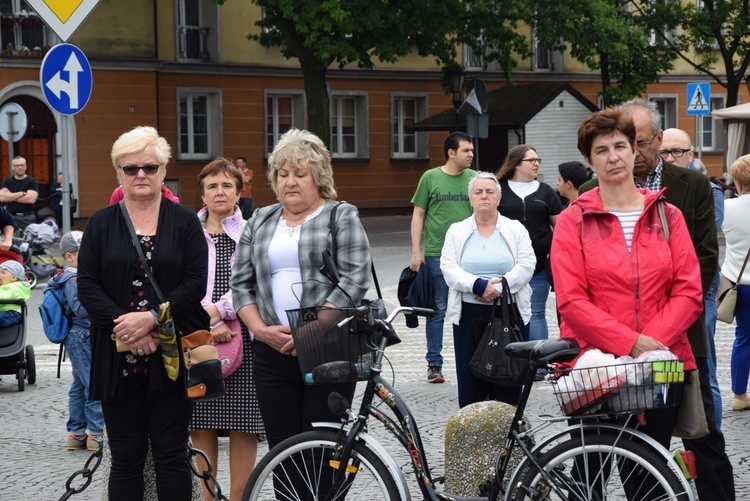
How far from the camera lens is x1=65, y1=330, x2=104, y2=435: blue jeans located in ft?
28.4

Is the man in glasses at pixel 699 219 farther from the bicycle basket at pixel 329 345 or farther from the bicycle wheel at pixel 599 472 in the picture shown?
the bicycle basket at pixel 329 345

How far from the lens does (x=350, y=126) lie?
4112 centimetres

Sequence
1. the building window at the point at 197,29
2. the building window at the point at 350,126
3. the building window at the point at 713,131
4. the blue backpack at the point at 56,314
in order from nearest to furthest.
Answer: the blue backpack at the point at 56,314
the building window at the point at 197,29
the building window at the point at 350,126
the building window at the point at 713,131

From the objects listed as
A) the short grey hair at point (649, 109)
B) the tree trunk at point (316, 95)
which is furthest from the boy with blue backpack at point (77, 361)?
the tree trunk at point (316, 95)

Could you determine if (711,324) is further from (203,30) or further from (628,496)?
(203,30)

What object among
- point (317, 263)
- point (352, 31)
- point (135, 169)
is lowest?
point (317, 263)

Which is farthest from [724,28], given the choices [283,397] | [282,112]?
[283,397]

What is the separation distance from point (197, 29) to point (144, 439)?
32.6m

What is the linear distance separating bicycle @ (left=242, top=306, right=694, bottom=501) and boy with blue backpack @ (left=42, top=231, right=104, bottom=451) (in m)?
3.36

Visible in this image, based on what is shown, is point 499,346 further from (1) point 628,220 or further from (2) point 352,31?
(2) point 352,31

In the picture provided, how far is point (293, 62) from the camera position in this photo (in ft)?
129

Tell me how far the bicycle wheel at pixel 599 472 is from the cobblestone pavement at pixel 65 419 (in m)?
2.07

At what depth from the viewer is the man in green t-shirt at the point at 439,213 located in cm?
1118

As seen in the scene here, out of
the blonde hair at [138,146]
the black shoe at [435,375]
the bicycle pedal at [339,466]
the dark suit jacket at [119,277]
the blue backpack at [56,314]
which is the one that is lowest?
the black shoe at [435,375]
